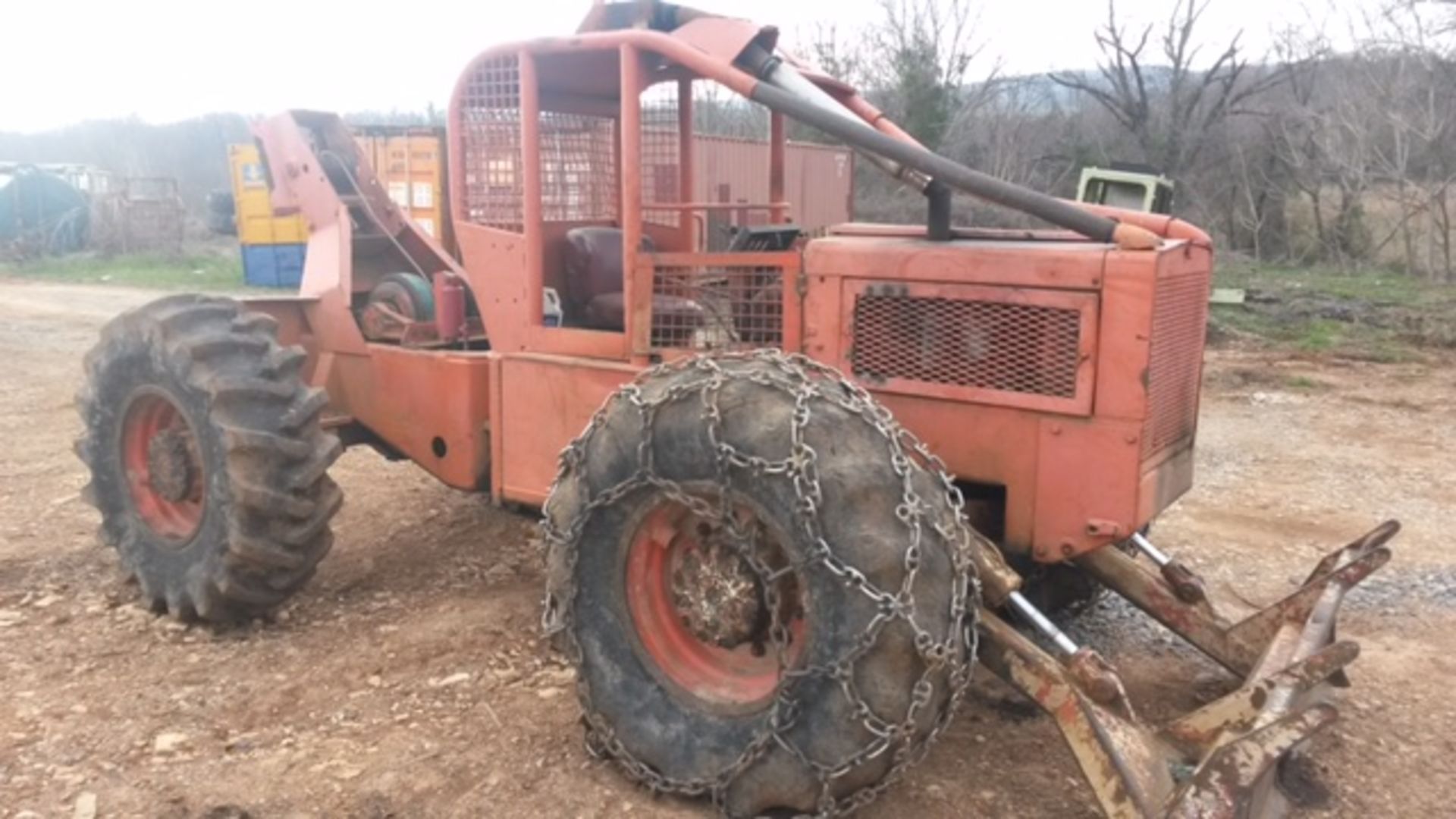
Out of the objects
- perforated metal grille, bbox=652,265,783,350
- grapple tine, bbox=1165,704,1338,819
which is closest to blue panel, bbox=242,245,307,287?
perforated metal grille, bbox=652,265,783,350

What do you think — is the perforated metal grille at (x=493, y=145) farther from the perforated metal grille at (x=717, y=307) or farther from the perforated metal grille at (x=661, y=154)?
the perforated metal grille at (x=717, y=307)

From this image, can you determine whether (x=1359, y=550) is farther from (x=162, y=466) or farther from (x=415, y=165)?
(x=415, y=165)

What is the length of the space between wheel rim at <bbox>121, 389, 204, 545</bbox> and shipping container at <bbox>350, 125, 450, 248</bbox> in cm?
1259

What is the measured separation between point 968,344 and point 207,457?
300cm

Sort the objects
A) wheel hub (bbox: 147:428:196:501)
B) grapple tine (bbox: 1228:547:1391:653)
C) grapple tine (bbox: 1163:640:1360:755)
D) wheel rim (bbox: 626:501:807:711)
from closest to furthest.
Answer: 1. grapple tine (bbox: 1163:640:1360:755)
2. wheel rim (bbox: 626:501:807:711)
3. grapple tine (bbox: 1228:547:1391:653)
4. wheel hub (bbox: 147:428:196:501)

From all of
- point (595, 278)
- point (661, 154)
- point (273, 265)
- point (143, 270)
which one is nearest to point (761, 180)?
point (661, 154)

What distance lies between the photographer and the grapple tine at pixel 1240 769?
10.3 ft

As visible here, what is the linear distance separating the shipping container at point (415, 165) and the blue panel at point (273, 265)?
7.56 ft

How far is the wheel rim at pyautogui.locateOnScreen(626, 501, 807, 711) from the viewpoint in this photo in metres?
3.61

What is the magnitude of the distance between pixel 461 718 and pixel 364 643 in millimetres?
855

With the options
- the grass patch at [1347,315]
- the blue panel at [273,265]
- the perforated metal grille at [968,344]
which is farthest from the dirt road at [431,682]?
the blue panel at [273,265]

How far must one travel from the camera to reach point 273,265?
19.9m

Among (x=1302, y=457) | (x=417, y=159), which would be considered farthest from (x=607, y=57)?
(x=417, y=159)

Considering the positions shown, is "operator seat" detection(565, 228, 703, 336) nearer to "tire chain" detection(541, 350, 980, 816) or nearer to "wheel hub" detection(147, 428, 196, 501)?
"tire chain" detection(541, 350, 980, 816)
